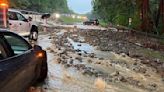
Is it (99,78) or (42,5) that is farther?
(42,5)

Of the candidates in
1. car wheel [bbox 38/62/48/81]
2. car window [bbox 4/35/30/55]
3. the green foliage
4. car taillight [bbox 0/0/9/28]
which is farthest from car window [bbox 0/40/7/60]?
the green foliage

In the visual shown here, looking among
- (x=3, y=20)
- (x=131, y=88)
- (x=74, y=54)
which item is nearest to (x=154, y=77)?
(x=131, y=88)

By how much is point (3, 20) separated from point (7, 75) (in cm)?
1296

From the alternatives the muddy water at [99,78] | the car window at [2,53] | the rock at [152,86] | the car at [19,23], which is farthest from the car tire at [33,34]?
the car window at [2,53]

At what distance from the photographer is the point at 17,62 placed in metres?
7.48

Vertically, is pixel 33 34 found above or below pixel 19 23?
below

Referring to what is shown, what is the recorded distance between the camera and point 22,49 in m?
8.78

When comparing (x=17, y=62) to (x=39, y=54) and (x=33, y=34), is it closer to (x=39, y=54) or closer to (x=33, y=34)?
(x=39, y=54)

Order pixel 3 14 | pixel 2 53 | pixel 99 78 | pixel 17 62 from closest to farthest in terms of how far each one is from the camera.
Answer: pixel 2 53, pixel 17 62, pixel 99 78, pixel 3 14

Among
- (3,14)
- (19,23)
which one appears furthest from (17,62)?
(19,23)

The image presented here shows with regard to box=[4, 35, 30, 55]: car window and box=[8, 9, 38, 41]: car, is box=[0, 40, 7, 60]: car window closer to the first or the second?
box=[4, 35, 30, 55]: car window

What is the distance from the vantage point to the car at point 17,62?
6.79m

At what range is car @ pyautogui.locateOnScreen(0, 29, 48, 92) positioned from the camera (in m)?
6.79

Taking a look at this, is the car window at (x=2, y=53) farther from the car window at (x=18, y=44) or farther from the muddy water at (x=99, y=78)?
the muddy water at (x=99, y=78)
